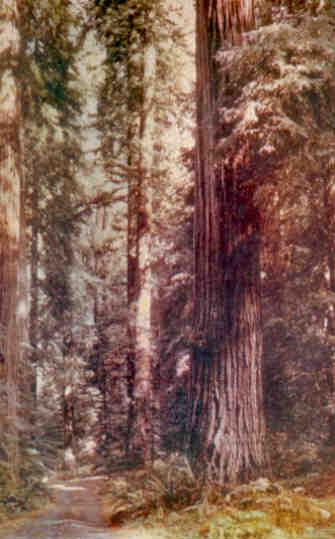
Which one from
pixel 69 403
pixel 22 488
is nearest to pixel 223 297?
pixel 22 488

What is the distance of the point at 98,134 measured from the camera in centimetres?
711

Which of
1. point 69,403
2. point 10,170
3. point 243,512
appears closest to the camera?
point 243,512

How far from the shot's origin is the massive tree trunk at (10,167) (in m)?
6.27

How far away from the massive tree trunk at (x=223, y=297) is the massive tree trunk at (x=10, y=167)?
2.62 m

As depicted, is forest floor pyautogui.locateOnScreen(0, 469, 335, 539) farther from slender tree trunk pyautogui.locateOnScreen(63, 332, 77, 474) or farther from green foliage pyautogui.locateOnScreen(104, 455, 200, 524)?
slender tree trunk pyautogui.locateOnScreen(63, 332, 77, 474)

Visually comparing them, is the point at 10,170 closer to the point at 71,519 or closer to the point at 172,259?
the point at 172,259

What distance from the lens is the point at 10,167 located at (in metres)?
6.53

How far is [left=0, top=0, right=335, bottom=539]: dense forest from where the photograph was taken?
167 inches

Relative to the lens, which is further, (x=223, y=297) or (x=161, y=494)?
(x=223, y=297)

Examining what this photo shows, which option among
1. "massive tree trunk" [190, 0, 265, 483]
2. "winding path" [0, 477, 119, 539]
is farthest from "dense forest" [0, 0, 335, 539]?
"winding path" [0, 477, 119, 539]

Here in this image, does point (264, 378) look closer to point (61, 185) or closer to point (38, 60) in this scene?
point (61, 185)

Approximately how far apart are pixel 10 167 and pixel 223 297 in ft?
11.4

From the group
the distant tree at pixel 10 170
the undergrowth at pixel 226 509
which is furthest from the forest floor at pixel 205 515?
the distant tree at pixel 10 170

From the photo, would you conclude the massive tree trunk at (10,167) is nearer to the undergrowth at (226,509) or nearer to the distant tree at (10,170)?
the distant tree at (10,170)
